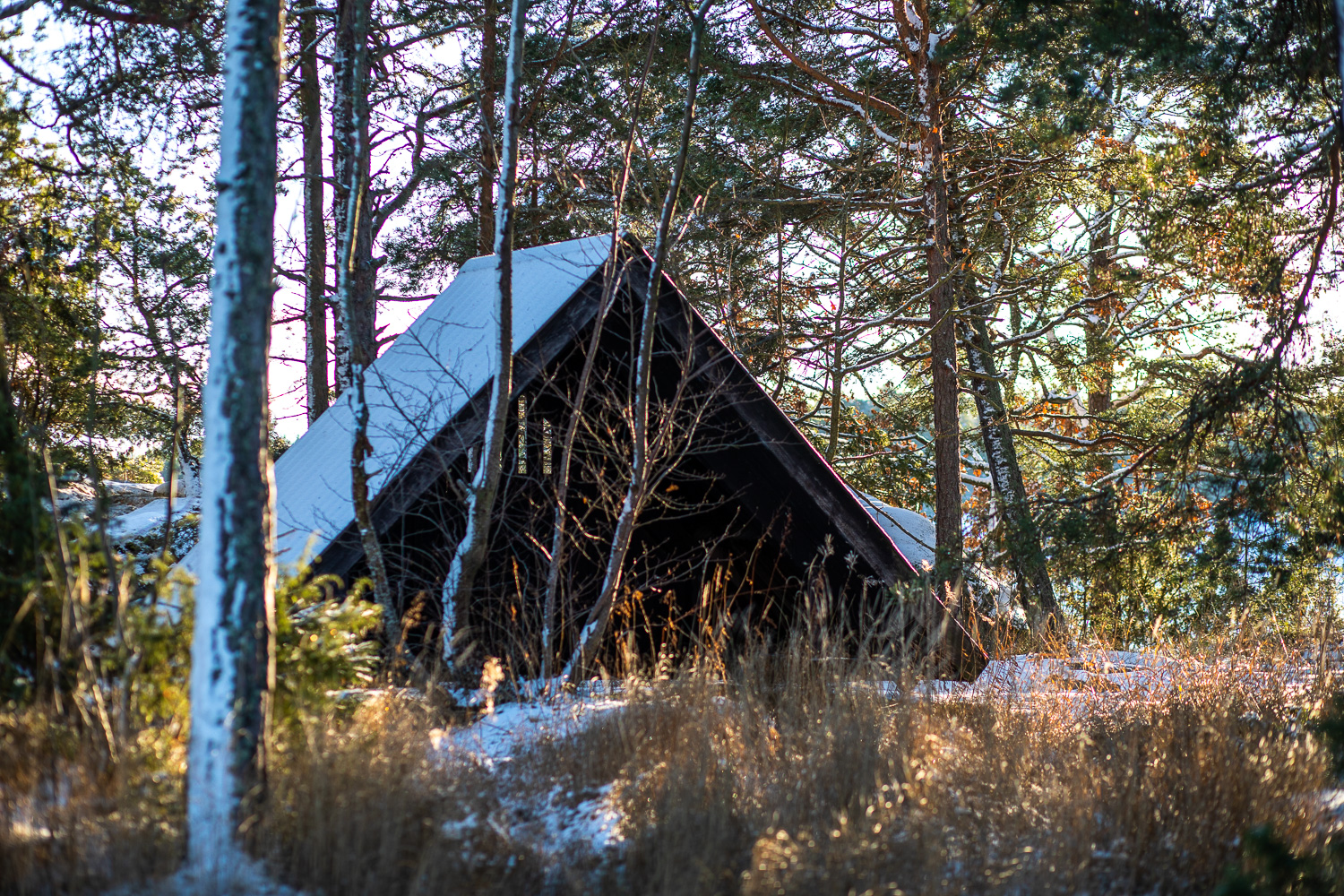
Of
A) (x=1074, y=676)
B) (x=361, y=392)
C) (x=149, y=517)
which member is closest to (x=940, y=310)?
(x=1074, y=676)

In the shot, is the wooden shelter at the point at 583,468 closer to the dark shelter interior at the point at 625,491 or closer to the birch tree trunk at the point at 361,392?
the dark shelter interior at the point at 625,491

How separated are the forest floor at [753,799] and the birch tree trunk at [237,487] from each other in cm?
17

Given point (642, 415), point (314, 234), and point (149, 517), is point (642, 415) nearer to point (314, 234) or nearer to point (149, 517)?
point (314, 234)

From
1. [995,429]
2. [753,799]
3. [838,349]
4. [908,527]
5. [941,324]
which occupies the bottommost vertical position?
[753,799]

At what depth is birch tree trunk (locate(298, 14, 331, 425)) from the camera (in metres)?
13.9

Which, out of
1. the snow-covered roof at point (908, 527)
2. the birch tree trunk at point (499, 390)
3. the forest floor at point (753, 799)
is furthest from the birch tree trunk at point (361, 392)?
the snow-covered roof at point (908, 527)

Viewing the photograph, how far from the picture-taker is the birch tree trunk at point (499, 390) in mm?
5402

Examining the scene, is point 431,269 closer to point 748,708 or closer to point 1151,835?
point 748,708

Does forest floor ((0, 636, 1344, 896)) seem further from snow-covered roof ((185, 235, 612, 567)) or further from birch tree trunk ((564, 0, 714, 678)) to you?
snow-covered roof ((185, 235, 612, 567))

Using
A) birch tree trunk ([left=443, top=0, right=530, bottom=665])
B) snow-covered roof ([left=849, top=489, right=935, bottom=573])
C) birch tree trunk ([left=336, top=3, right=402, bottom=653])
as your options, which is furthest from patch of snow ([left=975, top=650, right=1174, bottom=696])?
snow-covered roof ([left=849, top=489, right=935, bottom=573])

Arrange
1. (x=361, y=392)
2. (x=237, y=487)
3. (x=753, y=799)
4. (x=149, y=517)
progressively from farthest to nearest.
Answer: (x=149, y=517), (x=361, y=392), (x=753, y=799), (x=237, y=487)

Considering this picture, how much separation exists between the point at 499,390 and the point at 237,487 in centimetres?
216

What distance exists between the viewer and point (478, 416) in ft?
19.1

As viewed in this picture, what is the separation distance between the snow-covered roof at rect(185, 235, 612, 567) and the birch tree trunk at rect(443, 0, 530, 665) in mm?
307
